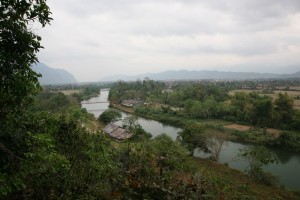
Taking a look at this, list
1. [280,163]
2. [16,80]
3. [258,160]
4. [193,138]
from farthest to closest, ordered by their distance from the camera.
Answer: [280,163], [193,138], [258,160], [16,80]

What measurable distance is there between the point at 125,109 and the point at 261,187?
144ft

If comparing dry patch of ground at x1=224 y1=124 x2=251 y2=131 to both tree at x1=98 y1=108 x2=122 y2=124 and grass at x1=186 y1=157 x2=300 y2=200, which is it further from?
tree at x1=98 y1=108 x2=122 y2=124

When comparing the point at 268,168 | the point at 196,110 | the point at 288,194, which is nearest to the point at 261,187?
the point at 288,194

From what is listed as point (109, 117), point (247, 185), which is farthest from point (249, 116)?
point (247, 185)

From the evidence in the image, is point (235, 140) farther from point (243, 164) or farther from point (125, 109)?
point (125, 109)

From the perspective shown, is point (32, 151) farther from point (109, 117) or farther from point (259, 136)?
point (109, 117)

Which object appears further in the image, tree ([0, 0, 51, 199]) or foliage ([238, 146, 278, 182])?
foliage ([238, 146, 278, 182])

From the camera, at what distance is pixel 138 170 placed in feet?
19.6

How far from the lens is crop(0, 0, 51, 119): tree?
4.11m

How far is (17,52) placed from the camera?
4336 millimetres

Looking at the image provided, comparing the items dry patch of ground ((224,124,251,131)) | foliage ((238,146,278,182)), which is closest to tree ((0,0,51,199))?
foliage ((238,146,278,182))

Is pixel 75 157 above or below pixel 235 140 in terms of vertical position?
above

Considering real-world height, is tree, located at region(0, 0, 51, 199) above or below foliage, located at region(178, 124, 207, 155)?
above

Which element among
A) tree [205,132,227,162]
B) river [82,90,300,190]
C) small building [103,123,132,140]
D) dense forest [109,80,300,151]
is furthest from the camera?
dense forest [109,80,300,151]
